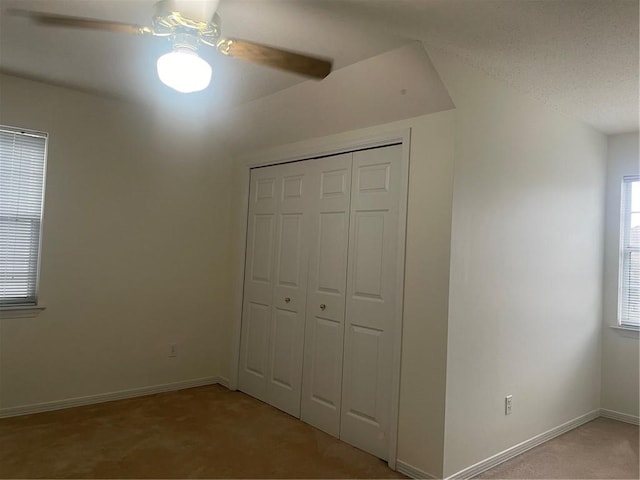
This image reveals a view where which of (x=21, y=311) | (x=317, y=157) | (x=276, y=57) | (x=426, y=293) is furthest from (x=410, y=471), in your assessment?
(x=21, y=311)

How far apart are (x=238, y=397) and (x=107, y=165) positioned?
224cm

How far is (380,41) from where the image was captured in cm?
237

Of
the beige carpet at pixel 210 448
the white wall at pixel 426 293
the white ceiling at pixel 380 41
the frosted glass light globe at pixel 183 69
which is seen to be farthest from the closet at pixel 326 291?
the frosted glass light globe at pixel 183 69

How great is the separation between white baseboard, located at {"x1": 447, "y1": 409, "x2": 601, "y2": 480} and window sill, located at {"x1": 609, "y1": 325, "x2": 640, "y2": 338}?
723 mm

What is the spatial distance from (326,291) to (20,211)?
2326mm

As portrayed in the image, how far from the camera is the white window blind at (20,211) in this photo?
10.8ft

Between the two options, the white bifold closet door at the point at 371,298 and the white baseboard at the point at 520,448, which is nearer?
the white baseboard at the point at 520,448

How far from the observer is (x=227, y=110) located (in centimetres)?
376

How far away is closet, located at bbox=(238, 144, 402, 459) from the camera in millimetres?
2977

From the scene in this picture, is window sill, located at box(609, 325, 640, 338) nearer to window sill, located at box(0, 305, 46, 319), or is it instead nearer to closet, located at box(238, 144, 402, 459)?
closet, located at box(238, 144, 402, 459)

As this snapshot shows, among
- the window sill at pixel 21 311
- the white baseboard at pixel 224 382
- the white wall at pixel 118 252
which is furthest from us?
the white baseboard at pixel 224 382

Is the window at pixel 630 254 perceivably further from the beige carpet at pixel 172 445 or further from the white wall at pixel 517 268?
the beige carpet at pixel 172 445

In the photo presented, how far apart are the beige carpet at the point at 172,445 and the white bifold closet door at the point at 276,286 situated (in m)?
0.29

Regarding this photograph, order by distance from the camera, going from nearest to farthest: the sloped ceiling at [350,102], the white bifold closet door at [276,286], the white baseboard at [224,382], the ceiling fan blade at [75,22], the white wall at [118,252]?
1. the ceiling fan blade at [75,22]
2. the sloped ceiling at [350,102]
3. the white wall at [118,252]
4. the white bifold closet door at [276,286]
5. the white baseboard at [224,382]
